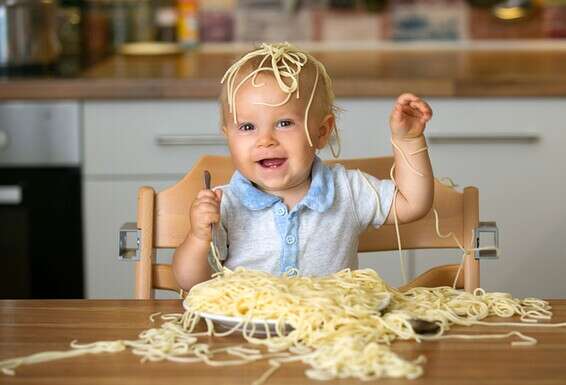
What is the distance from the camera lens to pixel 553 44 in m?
3.53

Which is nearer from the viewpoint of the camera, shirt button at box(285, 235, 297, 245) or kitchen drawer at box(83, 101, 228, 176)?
shirt button at box(285, 235, 297, 245)

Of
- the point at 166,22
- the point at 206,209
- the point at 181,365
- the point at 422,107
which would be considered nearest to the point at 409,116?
the point at 422,107

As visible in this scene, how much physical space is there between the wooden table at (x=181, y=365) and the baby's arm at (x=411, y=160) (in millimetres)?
309

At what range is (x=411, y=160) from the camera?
68.7 inches

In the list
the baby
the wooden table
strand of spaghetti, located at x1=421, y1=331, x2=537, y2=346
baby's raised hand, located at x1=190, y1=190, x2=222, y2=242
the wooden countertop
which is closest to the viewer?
the wooden table

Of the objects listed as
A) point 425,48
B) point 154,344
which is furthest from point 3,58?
point 154,344

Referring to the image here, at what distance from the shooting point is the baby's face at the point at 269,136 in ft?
5.65

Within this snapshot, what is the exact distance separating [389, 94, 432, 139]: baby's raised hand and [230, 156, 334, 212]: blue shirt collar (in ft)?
0.56

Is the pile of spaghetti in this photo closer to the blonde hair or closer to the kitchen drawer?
the blonde hair

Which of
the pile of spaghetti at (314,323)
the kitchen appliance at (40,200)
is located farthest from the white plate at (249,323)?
the kitchen appliance at (40,200)

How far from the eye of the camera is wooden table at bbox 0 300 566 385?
125 cm

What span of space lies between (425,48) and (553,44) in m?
0.36

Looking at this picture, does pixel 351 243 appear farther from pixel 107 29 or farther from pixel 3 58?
pixel 107 29

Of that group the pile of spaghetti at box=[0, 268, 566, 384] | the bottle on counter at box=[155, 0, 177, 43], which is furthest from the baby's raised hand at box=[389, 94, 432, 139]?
the bottle on counter at box=[155, 0, 177, 43]
